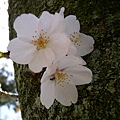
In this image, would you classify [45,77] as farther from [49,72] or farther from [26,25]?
[26,25]

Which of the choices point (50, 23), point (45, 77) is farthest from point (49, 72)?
point (50, 23)

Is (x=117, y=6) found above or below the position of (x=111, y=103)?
above

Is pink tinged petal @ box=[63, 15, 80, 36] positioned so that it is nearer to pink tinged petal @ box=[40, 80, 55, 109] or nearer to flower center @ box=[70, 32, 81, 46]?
flower center @ box=[70, 32, 81, 46]

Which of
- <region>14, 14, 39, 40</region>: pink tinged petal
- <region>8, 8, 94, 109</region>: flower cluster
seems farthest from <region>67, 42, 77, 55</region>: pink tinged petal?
<region>14, 14, 39, 40</region>: pink tinged petal

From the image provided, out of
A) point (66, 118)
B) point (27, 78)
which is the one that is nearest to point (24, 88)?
point (27, 78)

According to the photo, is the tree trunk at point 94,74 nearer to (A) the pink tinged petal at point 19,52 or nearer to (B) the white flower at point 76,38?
(B) the white flower at point 76,38

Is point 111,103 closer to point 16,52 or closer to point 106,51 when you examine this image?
point 106,51

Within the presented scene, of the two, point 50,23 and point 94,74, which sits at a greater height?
point 50,23
